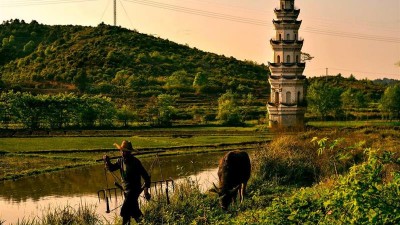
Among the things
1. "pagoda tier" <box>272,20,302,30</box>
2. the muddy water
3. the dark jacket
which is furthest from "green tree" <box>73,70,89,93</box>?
the dark jacket

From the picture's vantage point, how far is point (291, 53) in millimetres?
51969

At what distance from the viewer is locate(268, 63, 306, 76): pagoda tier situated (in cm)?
5122

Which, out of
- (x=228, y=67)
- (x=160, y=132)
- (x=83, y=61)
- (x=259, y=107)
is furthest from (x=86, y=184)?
(x=228, y=67)

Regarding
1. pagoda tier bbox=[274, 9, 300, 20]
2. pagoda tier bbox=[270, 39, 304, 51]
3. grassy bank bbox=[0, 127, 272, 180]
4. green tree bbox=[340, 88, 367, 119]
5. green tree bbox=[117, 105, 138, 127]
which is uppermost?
pagoda tier bbox=[274, 9, 300, 20]

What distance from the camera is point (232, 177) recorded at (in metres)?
13.7

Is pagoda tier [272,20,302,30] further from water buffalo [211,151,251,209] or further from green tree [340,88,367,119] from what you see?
water buffalo [211,151,251,209]

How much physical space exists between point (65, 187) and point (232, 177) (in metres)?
10.4

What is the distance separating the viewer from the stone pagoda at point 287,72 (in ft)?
167

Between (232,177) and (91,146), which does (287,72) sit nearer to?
(91,146)

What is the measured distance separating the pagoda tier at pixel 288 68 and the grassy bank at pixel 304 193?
23474 millimetres

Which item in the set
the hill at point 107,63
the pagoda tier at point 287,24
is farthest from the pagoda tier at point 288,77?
the hill at point 107,63

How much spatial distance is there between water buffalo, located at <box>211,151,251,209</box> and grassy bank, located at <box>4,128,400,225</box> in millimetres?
324

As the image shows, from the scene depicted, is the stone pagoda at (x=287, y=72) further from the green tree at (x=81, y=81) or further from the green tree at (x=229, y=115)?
the green tree at (x=81, y=81)

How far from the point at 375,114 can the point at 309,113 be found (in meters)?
7.70
